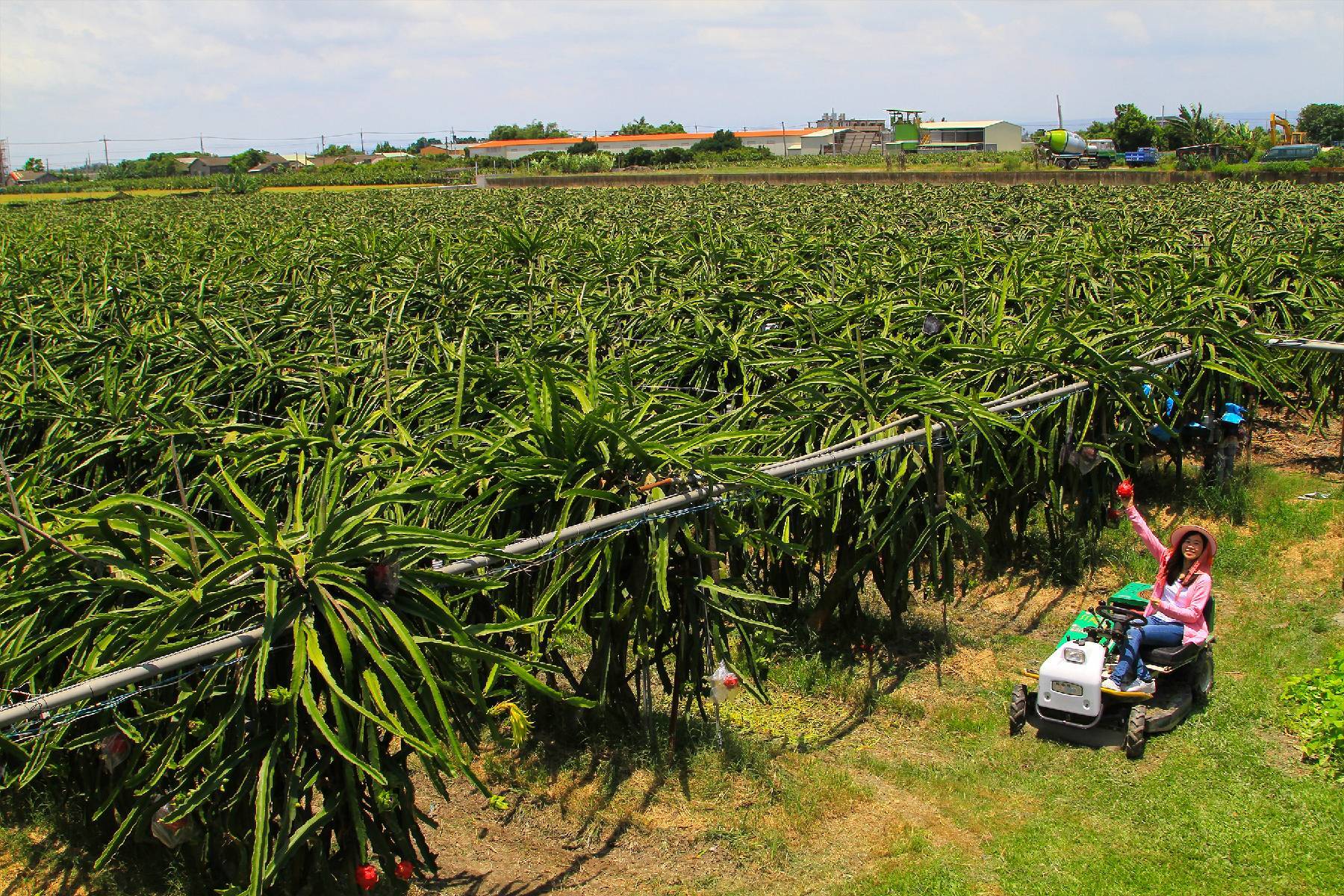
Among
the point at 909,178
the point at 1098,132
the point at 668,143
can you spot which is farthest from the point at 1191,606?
the point at 668,143

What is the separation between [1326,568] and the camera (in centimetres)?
824

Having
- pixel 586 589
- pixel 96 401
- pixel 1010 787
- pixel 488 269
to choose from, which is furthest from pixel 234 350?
pixel 1010 787

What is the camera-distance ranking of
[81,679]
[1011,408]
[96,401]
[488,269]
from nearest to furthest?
[81,679], [1011,408], [96,401], [488,269]

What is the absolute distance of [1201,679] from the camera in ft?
20.3

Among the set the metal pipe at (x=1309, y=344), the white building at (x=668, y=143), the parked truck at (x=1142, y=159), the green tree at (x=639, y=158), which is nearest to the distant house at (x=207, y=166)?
the white building at (x=668, y=143)

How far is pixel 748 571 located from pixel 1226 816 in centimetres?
284

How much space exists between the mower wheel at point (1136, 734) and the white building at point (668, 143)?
75785 mm

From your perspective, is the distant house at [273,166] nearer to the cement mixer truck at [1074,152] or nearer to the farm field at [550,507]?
the cement mixer truck at [1074,152]

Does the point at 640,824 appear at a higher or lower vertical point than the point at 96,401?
lower

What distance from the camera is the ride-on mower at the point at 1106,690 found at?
581 cm

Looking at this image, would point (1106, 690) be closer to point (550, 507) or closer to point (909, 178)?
point (550, 507)

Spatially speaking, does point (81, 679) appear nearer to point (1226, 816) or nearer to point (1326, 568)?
point (1226, 816)

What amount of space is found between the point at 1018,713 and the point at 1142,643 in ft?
2.56

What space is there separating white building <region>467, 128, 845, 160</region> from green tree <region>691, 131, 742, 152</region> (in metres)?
2.80
